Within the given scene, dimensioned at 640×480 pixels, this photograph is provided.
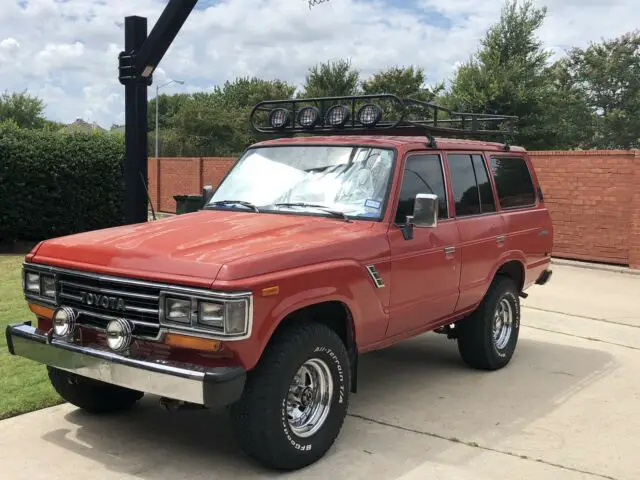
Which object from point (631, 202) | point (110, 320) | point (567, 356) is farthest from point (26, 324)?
point (631, 202)

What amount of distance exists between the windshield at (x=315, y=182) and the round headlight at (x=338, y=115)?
490 mm

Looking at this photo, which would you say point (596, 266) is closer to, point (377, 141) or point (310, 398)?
point (377, 141)

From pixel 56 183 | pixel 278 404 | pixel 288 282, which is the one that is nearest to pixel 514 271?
pixel 288 282

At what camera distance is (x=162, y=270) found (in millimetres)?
3807

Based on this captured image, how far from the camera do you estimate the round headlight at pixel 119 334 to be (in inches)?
151

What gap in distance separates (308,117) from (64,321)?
2816 millimetres

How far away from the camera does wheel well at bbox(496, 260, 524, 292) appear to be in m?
6.49

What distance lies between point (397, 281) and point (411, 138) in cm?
134

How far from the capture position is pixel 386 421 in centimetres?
498

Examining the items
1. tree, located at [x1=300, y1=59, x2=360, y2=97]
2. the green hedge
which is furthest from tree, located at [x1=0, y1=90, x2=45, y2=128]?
the green hedge

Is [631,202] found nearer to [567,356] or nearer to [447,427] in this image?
[567,356]

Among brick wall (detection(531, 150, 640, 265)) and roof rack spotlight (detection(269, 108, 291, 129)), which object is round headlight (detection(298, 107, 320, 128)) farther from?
brick wall (detection(531, 150, 640, 265))

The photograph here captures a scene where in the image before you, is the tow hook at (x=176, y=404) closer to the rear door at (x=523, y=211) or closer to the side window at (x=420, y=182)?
the side window at (x=420, y=182)

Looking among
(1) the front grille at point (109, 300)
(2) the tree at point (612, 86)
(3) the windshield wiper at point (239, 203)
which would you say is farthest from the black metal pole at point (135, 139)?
(2) the tree at point (612, 86)
